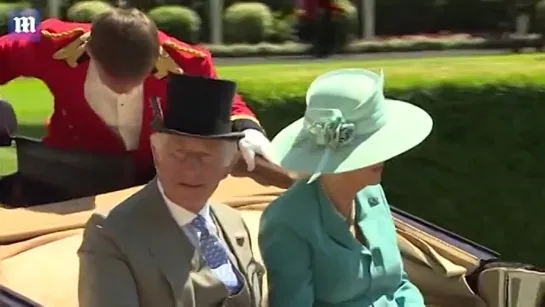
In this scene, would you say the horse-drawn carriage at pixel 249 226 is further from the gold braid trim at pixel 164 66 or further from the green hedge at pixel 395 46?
the green hedge at pixel 395 46

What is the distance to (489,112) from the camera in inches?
221

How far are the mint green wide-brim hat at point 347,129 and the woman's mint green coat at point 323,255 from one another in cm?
10

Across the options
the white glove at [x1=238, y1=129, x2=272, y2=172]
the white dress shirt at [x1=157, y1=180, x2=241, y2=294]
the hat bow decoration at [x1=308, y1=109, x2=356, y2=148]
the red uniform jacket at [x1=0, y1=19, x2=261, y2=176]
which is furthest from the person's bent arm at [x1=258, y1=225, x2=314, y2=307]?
the red uniform jacket at [x1=0, y1=19, x2=261, y2=176]

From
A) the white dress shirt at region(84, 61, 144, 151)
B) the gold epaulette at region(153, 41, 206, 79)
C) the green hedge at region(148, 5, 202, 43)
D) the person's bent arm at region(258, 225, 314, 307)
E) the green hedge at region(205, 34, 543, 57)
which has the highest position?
the gold epaulette at region(153, 41, 206, 79)

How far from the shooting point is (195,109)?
8.26 feet

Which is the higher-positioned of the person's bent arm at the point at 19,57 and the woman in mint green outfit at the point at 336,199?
the person's bent arm at the point at 19,57

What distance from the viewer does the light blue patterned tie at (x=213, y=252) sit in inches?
104

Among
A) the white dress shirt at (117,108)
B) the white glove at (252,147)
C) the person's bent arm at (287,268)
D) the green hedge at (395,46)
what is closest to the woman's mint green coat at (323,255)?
the person's bent arm at (287,268)

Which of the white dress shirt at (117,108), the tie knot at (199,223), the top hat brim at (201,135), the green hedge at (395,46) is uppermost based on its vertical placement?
the top hat brim at (201,135)

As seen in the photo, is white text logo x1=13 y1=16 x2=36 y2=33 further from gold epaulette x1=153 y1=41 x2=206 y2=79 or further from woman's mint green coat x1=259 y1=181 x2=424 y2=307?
woman's mint green coat x1=259 y1=181 x2=424 y2=307

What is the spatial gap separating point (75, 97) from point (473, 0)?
21180mm

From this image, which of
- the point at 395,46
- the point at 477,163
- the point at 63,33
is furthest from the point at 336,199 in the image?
the point at 395,46

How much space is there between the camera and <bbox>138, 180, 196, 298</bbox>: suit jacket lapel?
8.30 feet

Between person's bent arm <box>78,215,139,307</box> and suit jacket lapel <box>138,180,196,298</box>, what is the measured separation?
0.28 feet
